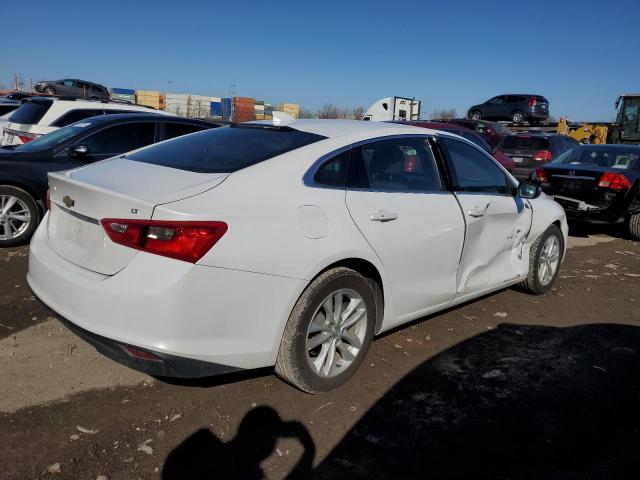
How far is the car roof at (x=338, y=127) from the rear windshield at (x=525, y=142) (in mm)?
12197

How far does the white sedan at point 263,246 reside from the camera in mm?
2484

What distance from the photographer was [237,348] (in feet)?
8.71

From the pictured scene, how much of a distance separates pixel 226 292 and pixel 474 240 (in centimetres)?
222

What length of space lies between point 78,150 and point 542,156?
487 inches

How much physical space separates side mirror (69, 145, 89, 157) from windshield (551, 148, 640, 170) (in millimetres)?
7370

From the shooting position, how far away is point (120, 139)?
657cm

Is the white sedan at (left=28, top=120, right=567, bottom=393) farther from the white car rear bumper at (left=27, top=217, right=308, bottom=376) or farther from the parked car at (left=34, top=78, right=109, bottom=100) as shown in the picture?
the parked car at (left=34, top=78, right=109, bottom=100)

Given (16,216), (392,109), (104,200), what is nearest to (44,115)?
(16,216)

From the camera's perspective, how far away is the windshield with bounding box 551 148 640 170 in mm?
8555

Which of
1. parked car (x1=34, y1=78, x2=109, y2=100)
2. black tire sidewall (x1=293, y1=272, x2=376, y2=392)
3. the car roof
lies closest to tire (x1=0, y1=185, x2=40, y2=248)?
the car roof

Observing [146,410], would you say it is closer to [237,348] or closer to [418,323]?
[237,348]

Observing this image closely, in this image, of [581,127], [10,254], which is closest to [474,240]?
Result: [10,254]

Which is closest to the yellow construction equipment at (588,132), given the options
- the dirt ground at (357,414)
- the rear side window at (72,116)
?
the rear side window at (72,116)

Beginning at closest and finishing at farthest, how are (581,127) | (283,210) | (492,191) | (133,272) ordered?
(133,272), (283,210), (492,191), (581,127)
